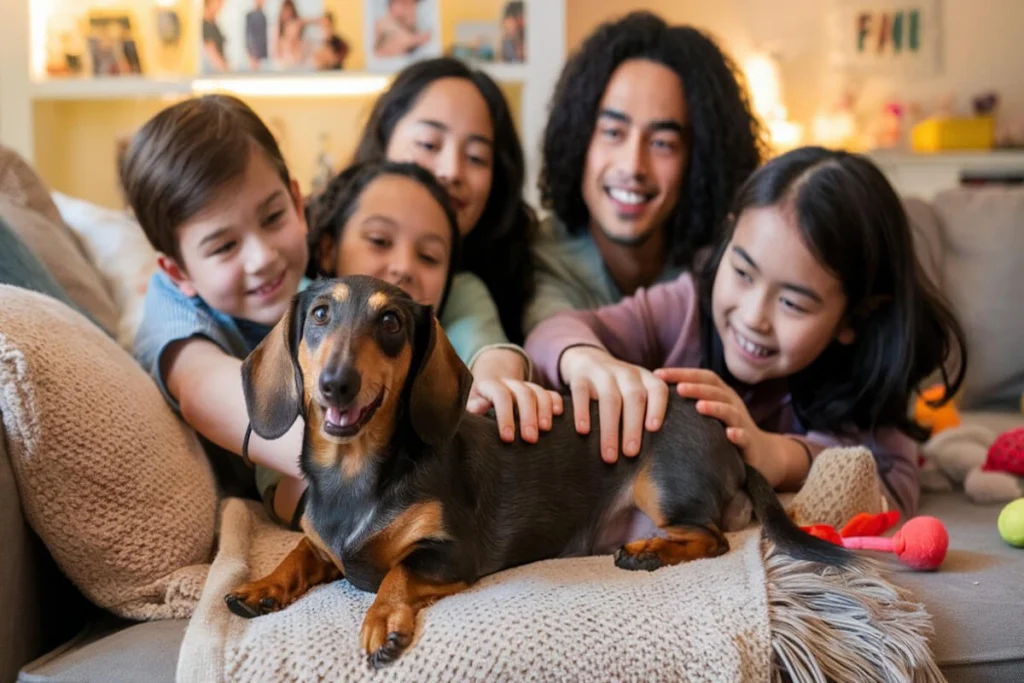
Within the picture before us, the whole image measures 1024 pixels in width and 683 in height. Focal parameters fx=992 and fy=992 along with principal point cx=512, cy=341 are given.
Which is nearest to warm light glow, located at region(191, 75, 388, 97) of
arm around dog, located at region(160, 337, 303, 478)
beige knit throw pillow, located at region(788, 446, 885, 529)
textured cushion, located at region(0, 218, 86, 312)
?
textured cushion, located at region(0, 218, 86, 312)

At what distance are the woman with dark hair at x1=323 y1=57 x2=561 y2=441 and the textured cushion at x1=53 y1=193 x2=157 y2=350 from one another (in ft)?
1.72

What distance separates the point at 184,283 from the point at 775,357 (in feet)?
3.03

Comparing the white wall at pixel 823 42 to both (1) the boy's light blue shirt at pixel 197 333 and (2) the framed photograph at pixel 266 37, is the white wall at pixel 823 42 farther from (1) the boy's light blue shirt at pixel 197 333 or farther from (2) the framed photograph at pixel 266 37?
(1) the boy's light blue shirt at pixel 197 333

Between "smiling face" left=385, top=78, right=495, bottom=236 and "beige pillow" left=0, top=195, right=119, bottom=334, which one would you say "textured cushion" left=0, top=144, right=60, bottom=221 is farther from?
"smiling face" left=385, top=78, right=495, bottom=236

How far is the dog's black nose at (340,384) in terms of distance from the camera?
90cm

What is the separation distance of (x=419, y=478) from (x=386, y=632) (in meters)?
0.16

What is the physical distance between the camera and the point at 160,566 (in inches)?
46.0

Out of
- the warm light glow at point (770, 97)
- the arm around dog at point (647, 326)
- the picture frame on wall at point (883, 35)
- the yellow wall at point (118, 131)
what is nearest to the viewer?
the arm around dog at point (647, 326)

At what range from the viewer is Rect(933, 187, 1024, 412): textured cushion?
2.34 meters

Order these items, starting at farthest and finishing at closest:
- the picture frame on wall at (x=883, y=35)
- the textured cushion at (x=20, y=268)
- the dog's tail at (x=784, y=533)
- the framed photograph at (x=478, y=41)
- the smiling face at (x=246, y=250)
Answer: the picture frame on wall at (x=883, y=35) → the framed photograph at (x=478, y=41) → the smiling face at (x=246, y=250) → the textured cushion at (x=20, y=268) → the dog's tail at (x=784, y=533)

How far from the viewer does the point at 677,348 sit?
66.2 inches

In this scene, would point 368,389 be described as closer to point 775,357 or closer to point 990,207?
point 775,357

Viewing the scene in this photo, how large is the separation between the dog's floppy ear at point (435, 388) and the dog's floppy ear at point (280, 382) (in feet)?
0.40

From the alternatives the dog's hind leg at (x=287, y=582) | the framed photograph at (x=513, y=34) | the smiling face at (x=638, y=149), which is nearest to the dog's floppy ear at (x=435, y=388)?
the dog's hind leg at (x=287, y=582)
